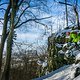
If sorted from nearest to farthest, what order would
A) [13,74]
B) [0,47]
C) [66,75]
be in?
[66,75], [0,47], [13,74]

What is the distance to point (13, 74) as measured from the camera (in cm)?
3416

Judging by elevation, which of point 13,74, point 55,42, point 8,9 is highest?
point 8,9

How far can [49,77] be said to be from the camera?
13.3 m

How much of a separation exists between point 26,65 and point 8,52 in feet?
50.8

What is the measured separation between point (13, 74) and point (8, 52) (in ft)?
44.6

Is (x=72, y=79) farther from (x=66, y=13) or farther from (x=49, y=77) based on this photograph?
(x=66, y=13)

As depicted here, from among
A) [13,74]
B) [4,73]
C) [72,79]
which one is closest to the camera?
[72,79]

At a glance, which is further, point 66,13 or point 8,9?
point 66,13

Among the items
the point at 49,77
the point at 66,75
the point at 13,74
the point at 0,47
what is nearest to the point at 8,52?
the point at 0,47

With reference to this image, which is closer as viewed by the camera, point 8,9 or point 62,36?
point 62,36

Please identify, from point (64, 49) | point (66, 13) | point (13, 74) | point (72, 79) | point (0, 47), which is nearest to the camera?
point (72, 79)

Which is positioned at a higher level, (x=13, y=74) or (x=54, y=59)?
(x=54, y=59)

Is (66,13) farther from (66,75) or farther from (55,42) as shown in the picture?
(66,75)

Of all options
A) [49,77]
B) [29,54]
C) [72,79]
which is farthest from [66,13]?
[72,79]
